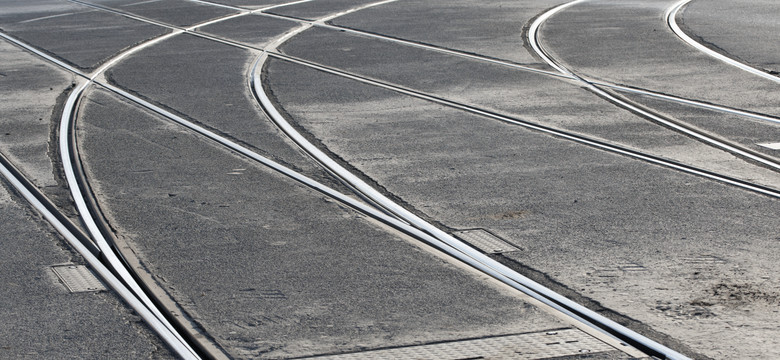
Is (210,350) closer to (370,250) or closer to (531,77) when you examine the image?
(370,250)

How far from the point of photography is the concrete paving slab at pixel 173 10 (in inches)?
878

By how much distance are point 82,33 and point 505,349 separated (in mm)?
16912

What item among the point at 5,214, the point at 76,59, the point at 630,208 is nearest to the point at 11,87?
the point at 76,59

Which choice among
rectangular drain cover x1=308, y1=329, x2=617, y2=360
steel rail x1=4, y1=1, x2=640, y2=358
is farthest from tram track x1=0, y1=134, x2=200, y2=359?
steel rail x1=4, y1=1, x2=640, y2=358

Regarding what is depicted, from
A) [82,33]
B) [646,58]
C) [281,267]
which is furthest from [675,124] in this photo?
[82,33]

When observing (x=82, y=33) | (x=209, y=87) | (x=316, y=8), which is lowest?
(x=82, y=33)

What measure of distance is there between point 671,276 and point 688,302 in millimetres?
418

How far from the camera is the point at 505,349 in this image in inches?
205

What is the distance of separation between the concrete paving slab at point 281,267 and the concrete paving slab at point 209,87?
2.85 feet

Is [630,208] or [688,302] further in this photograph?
[630,208]

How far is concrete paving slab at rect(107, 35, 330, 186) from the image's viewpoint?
33.7ft

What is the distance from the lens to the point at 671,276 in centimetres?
619

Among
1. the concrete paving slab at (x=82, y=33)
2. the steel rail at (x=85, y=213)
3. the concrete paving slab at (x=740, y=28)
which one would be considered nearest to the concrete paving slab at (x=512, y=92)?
the steel rail at (x=85, y=213)

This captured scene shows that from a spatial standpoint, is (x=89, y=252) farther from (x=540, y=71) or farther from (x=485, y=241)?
(x=540, y=71)
